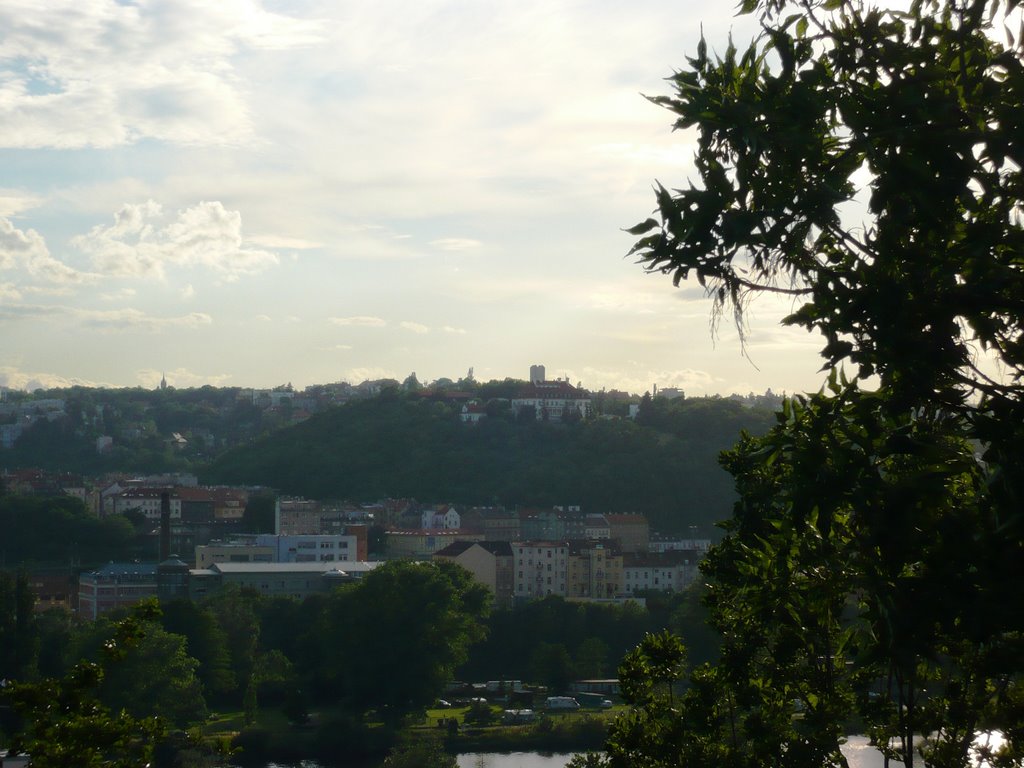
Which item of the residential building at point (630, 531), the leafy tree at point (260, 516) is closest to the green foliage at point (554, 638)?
the residential building at point (630, 531)

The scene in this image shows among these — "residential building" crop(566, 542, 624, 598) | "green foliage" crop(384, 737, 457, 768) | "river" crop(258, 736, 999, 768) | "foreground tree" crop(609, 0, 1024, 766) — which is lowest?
"river" crop(258, 736, 999, 768)

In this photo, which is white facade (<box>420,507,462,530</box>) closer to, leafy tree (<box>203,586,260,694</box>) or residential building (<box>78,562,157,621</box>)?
residential building (<box>78,562,157,621</box>)

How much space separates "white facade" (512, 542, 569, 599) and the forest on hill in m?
14.6

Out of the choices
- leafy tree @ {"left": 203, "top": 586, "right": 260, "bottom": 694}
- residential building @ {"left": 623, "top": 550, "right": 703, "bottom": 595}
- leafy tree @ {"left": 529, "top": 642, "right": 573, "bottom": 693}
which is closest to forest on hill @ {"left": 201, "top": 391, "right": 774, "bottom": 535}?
residential building @ {"left": 623, "top": 550, "right": 703, "bottom": 595}

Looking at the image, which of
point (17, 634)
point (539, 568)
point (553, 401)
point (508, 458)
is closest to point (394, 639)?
point (17, 634)

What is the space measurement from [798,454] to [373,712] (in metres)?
29.3

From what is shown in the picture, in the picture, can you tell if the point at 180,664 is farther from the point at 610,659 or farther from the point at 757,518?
the point at 757,518

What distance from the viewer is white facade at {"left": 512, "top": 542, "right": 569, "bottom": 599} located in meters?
52.7

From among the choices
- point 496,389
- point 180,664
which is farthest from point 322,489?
point 180,664

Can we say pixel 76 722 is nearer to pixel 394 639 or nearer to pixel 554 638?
pixel 394 639

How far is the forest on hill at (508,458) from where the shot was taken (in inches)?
2766

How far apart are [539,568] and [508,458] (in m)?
26.6

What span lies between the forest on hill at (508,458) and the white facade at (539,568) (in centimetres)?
1463

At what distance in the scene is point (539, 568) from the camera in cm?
5288
